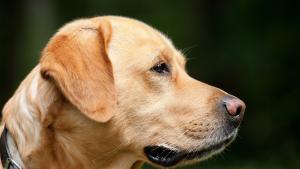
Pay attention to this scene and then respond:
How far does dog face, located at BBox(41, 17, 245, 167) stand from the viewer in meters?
4.82

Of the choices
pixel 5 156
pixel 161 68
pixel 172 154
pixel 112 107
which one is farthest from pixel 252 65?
pixel 5 156

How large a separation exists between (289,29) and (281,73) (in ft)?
2.19

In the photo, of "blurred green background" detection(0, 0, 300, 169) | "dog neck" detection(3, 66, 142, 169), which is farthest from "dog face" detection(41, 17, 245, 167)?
"blurred green background" detection(0, 0, 300, 169)

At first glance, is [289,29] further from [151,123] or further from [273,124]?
[151,123]

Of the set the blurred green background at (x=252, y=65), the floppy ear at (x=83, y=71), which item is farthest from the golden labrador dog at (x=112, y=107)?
the blurred green background at (x=252, y=65)

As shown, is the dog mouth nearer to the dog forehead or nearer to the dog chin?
the dog chin

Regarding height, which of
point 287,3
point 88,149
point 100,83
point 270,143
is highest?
point 100,83

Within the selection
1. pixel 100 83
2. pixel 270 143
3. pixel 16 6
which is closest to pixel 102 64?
pixel 100 83

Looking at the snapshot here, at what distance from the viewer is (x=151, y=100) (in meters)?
4.93

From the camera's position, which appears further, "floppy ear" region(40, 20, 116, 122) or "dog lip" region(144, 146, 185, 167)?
"dog lip" region(144, 146, 185, 167)

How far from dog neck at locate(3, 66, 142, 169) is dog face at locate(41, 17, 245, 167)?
0.44ft

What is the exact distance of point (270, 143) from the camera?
11.0m

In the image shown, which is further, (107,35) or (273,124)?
(273,124)

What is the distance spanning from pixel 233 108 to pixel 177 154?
48 cm
